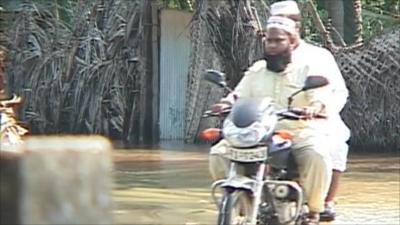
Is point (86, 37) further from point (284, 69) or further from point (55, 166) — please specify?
point (55, 166)

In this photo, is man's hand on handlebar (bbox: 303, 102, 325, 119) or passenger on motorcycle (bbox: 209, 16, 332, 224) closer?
man's hand on handlebar (bbox: 303, 102, 325, 119)

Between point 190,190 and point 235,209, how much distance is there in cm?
442

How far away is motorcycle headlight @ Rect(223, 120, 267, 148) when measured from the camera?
16.1ft

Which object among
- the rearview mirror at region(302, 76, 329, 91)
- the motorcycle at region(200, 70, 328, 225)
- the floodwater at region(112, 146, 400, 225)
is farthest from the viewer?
the floodwater at region(112, 146, 400, 225)

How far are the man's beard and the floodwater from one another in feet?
4.47

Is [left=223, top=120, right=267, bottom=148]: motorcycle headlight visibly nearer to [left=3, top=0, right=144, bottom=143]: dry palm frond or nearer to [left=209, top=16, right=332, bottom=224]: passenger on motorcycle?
[left=209, top=16, right=332, bottom=224]: passenger on motorcycle

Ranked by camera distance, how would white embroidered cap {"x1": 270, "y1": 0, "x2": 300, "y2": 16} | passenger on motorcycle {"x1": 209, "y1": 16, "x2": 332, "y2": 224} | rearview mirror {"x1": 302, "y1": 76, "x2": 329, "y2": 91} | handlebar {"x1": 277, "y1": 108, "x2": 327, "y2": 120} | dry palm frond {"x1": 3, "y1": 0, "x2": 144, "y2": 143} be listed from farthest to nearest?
dry palm frond {"x1": 3, "y1": 0, "x2": 144, "y2": 143} → white embroidered cap {"x1": 270, "y1": 0, "x2": 300, "y2": 16} → passenger on motorcycle {"x1": 209, "y1": 16, "x2": 332, "y2": 224} → handlebar {"x1": 277, "y1": 108, "x2": 327, "y2": 120} → rearview mirror {"x1": 302, "y1": 76, "x2": 329, "y2": 91}

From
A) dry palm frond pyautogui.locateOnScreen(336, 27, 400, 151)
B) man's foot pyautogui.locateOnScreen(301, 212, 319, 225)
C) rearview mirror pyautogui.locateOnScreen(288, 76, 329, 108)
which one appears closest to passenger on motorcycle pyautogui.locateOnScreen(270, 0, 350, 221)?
man's foot pyautogui.locateOnScreen(301, 212, 319, 225)

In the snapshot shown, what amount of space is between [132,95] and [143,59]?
73 cm

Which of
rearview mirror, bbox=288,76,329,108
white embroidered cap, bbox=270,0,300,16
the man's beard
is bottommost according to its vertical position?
rearview mirror, bbox=288,76,329,108

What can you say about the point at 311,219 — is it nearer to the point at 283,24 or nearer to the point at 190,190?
the point at 283,24

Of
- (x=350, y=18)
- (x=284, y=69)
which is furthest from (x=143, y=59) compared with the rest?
(x=284, y=69)

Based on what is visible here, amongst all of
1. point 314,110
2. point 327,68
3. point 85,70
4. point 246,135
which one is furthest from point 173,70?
point 246,135

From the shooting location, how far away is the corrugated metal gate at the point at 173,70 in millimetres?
17344
